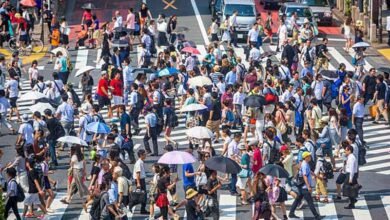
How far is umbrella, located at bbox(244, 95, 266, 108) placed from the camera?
118 feet

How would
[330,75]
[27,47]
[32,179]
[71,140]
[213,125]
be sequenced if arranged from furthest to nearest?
[27,47], [330,75], [213,125], [71,140], [32,179]

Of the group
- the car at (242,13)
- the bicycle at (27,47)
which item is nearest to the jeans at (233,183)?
the bicycle at (27,47)

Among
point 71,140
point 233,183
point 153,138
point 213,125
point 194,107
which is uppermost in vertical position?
point 71,140

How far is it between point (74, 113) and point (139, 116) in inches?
188

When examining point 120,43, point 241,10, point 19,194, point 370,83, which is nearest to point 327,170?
point 19,194

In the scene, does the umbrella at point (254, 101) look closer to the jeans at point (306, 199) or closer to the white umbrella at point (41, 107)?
the white umbrella at point (41, 107)

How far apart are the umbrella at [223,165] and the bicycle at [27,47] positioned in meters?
24.3

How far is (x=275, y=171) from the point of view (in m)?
29.0

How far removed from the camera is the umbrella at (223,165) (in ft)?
95.7

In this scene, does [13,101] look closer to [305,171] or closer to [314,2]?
[305,171]

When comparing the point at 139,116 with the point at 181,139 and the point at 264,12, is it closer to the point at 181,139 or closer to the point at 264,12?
the point at 181,139

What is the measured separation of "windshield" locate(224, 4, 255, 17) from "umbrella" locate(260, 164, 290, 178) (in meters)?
28.0

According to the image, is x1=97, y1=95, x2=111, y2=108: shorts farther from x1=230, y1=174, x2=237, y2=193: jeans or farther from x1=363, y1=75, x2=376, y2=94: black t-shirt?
x1=230, y1=174, x2=237, y2=193: jeans

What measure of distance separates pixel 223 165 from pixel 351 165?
3.49 meters
